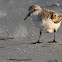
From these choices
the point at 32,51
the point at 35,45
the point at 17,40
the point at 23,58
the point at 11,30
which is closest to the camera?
the point at 23,58

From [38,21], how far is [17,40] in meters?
1.03

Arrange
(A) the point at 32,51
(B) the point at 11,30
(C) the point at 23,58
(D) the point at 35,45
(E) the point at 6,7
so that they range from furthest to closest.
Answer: (E) the point at 6,7 → (B) the point at 11,30 → (D) the point at 35,45 → (A) the point at 32,51 → (C) the point at 23,58

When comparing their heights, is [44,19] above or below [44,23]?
above

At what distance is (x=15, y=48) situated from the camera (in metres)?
8.38

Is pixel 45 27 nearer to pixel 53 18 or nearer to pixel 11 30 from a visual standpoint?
pixel 53 18

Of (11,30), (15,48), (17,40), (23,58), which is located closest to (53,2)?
(11,30)

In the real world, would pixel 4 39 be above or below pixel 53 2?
below

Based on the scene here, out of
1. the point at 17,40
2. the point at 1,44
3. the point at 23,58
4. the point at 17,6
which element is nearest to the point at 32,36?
the point at 17,40

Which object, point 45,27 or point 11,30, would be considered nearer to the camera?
point 45,27

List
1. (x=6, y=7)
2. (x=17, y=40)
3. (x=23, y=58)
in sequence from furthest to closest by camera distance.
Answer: (x=6, y=7)
(x=17, y=40)
(x=23, y=58)

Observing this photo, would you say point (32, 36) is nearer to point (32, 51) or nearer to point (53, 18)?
point (53, 18)

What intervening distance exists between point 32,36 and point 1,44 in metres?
1.48

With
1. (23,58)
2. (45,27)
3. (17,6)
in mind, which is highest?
(17,6)

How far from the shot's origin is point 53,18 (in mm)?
9312
